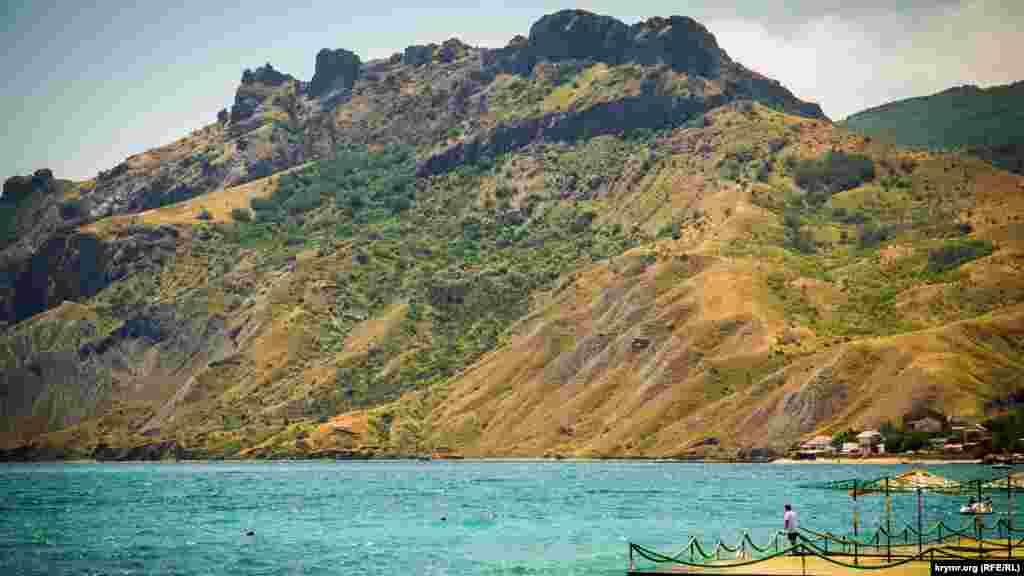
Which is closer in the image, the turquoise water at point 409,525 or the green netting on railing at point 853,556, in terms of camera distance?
the green netting on railing at point 853,556

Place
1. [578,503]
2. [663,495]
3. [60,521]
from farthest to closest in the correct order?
[663,495]
[578,503]
[60,521]

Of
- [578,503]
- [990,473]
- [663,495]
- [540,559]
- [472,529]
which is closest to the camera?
[540,559]

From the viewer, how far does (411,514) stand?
14975 centimetres

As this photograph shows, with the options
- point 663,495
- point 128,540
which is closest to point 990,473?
point 663,495

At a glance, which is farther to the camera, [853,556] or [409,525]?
[409,525]

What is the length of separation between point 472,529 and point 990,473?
8593 cm

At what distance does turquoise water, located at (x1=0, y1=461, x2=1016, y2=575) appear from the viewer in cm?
10106

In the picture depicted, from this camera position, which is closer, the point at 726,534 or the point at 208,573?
the point at 208,573

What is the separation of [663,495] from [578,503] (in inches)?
626

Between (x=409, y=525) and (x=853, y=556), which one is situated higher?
(x=853, y=556)

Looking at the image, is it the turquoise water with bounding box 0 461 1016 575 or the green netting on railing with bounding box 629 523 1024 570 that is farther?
the turquoise water with bounding box 0 461 1016 575

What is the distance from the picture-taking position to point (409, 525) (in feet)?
445

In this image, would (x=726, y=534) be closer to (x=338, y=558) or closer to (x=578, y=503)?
(x=338, y=558)

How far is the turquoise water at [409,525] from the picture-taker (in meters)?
101
